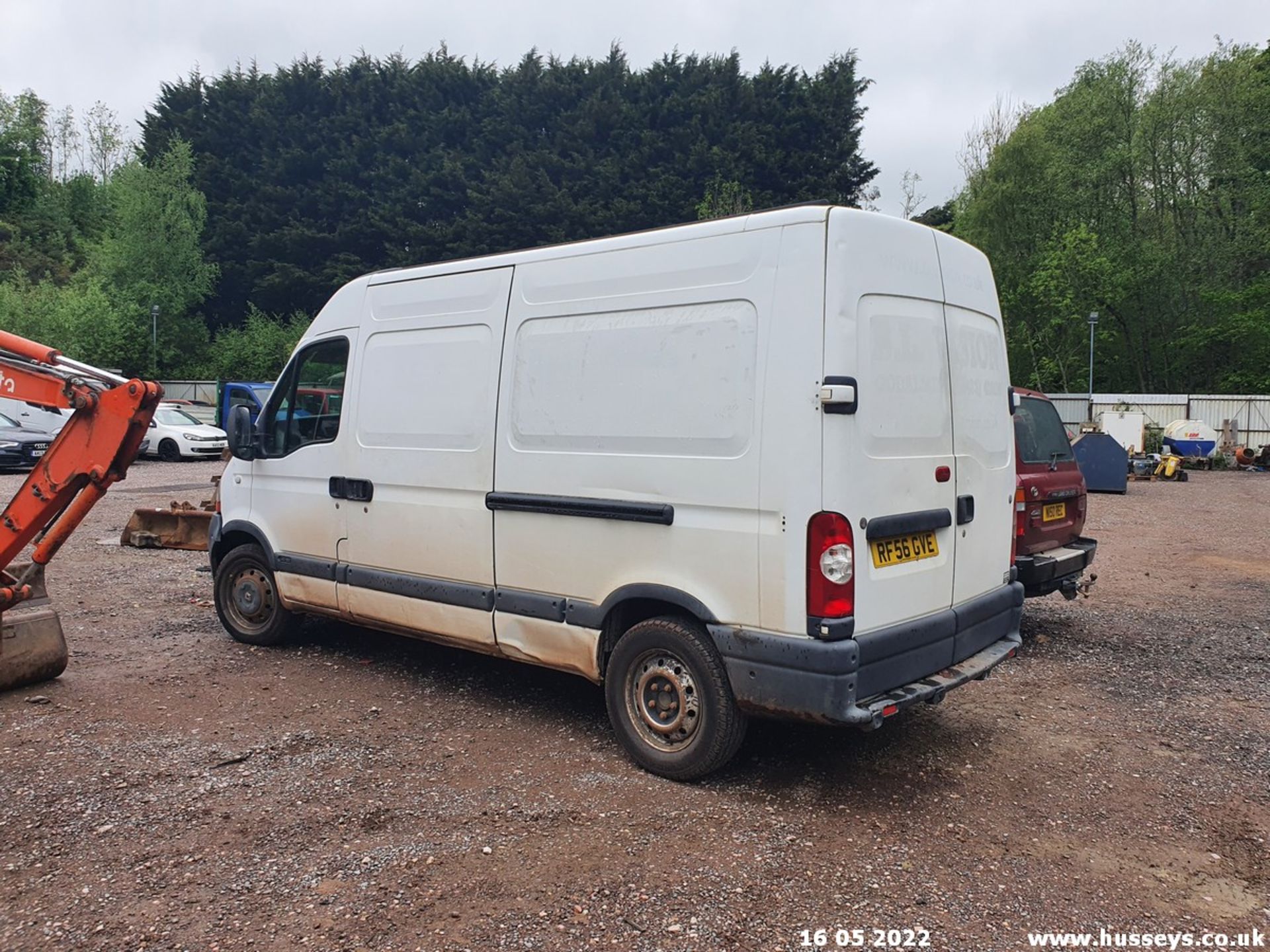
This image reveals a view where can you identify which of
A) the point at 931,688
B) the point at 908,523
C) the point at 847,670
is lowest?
the point at 931,688

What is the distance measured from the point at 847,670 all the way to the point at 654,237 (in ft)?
7.14

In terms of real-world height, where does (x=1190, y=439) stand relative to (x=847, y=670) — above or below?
above

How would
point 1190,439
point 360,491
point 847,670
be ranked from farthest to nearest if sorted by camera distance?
point 1190,439 < point 360,491 < point 847,670

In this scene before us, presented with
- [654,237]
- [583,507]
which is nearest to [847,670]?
[583,507]

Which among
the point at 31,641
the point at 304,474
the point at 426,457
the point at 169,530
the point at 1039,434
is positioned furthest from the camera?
the point at 169,530

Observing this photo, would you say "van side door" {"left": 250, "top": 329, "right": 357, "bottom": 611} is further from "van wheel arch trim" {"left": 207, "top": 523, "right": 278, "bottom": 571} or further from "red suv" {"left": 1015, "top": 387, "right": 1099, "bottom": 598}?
"red suv" {"left": 1015, "top": 387, "right": 1099, "bottom": 598}

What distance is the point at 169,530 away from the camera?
11.0 meters

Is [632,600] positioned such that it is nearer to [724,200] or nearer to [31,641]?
[31,641]

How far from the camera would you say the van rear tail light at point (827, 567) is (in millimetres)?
3789

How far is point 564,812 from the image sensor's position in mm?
3977

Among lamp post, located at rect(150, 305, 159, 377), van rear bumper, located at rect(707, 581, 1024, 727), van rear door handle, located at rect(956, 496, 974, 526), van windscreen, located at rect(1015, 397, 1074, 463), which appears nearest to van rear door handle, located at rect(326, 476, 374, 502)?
van rear bumper, located at rect(707, 581, 1024, 727)

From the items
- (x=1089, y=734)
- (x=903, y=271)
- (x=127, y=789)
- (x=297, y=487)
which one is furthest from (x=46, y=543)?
(x=1089, y=734)

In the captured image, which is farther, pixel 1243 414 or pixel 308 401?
pixel 1243 414

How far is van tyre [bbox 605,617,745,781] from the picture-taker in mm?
4102
